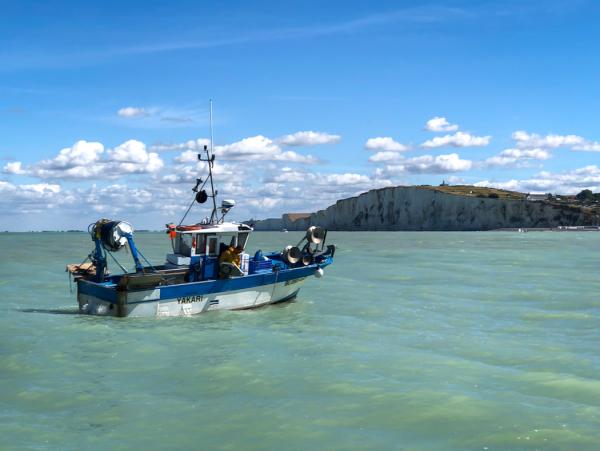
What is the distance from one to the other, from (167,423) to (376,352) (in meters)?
6.90

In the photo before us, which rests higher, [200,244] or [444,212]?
[444,212]

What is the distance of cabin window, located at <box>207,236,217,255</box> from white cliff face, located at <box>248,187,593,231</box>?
14440 centimetres

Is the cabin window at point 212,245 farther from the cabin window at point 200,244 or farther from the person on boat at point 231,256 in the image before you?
the person on boat at point 231,256

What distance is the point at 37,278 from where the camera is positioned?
4241 centimetres

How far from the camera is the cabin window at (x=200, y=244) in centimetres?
2302

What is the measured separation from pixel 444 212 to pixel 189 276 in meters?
149

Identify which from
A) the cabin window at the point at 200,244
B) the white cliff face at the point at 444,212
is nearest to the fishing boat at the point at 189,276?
the cabin window at the point at 200,244

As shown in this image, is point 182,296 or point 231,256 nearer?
point 182,296

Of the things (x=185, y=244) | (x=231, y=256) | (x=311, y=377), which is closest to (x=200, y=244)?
(x=185, y=244)

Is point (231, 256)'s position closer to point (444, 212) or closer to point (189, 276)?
point (189, 276)

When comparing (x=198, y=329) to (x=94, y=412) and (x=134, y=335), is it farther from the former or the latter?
(x=94, y=412)

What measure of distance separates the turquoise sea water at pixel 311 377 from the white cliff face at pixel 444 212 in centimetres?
13833

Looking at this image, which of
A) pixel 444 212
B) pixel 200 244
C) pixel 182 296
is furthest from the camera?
pixel 444 212

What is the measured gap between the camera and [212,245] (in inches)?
914
